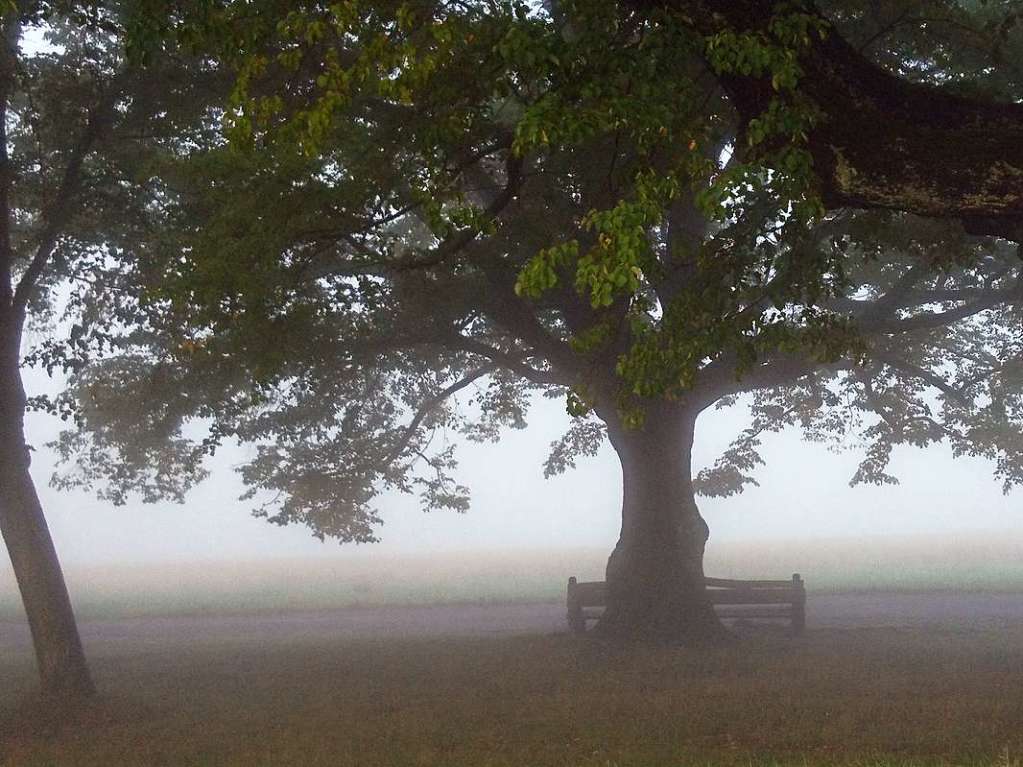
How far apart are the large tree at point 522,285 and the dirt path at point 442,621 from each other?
3.12 m

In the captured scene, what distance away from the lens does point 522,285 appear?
364 inches

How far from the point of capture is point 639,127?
9.61m

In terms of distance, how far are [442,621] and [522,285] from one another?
2277 centimetres

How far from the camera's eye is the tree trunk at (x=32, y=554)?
17.3 m

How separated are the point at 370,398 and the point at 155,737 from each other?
1569cm

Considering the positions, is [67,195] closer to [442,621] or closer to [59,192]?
[59,192]

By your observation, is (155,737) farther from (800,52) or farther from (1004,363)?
(1004,363)

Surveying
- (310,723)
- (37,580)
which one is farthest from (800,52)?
(37,580)

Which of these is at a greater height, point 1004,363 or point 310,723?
point 1004,363

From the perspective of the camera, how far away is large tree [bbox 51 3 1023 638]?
9875mm

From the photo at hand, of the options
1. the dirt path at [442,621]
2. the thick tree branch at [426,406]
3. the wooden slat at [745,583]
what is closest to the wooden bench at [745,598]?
the wooden slat at [745,583]

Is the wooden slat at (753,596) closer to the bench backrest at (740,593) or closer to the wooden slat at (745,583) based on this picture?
the bench backrest at (740,593)

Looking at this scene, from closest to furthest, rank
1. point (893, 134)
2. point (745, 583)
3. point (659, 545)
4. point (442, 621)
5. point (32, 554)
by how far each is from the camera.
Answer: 1. point (893, 134)
2. point (32, 554)
3. point (659, 545)
4. point (745, 583)
5. point (442, 621)

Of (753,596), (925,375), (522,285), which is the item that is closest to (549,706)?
(522,285)
